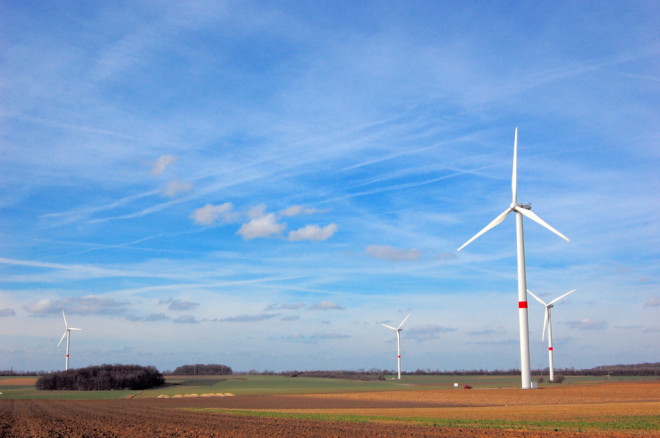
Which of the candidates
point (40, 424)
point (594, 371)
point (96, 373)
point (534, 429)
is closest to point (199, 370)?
point (96, 373)

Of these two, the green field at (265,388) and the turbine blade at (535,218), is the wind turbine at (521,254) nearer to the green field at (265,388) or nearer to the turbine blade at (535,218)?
the turbine blade at (535,218)

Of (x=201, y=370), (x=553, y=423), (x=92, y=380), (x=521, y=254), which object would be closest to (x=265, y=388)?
(x=92, y=380)

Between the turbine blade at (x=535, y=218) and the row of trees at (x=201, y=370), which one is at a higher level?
the turbine blade at (x=535, y=218)

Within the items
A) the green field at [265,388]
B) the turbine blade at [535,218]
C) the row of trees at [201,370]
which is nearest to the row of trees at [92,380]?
the green field at [265,388]

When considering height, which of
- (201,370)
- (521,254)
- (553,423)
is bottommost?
(201,370)

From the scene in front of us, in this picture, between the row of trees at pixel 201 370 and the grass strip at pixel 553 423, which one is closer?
the grass strip at pixel 553 423

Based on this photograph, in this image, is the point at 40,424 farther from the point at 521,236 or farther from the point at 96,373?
the point at 96,373

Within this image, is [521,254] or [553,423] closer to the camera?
[553,423]

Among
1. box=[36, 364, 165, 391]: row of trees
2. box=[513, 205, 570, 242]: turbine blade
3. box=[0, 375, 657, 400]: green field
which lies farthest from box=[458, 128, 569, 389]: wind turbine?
box=[36, 364, 165, 391]: row of trees

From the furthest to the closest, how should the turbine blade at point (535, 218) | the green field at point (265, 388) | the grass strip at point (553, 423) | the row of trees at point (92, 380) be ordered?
the row of trees at point (92, 380) → the green field at point (265, 388) → the turbine blade at point (535, 218) → the grass strip at point (553, 423)

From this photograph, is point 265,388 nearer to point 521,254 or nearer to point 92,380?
point 92,380

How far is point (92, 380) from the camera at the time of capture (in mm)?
118688

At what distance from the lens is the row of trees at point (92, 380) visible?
11725 centimetres

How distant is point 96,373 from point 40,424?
88.1 meters
